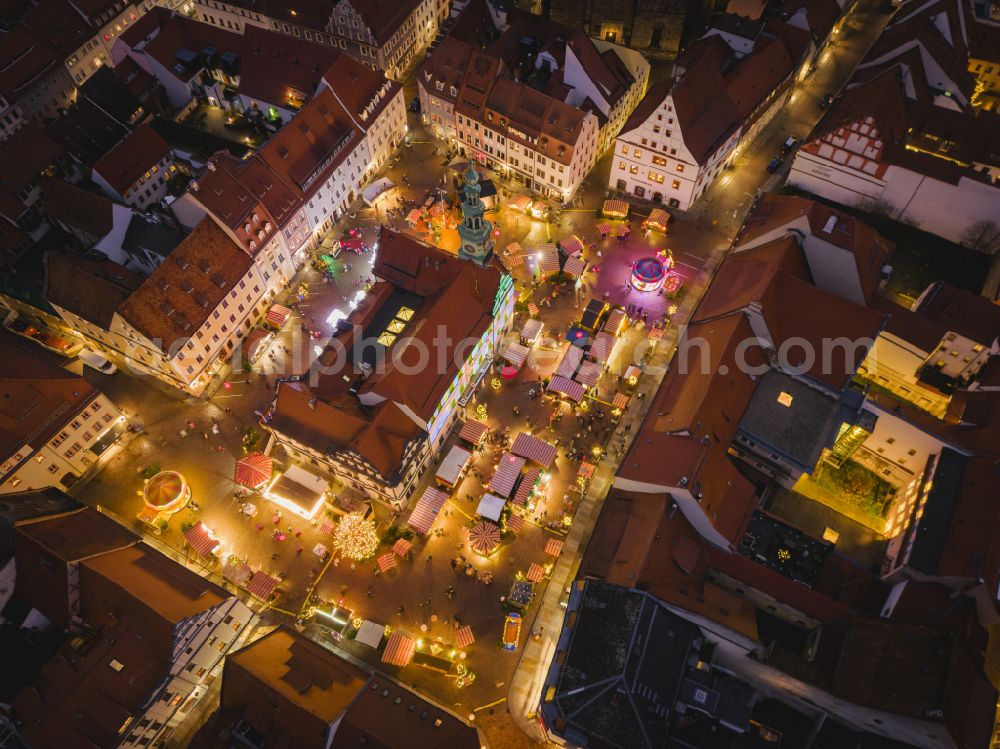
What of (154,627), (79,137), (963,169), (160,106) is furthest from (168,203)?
(963,169)

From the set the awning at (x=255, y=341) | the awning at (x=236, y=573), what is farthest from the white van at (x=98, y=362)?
the awning at (x=236, y=573)

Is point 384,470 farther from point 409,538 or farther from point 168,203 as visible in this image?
point 168,203

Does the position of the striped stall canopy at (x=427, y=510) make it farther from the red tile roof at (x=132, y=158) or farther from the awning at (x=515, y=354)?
the red tile roof at (x=132, y=158)

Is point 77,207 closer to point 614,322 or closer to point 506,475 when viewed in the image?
point 506,475

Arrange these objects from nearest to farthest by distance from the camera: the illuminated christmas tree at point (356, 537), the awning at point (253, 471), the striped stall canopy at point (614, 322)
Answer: the illuminated christmas tree at point (356, 537)
the awning at point (253, 471)
the striped stall canopy at point (614, 322)

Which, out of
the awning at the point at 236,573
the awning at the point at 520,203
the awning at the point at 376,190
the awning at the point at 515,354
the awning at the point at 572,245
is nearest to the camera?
the awning at the point at 236,573
